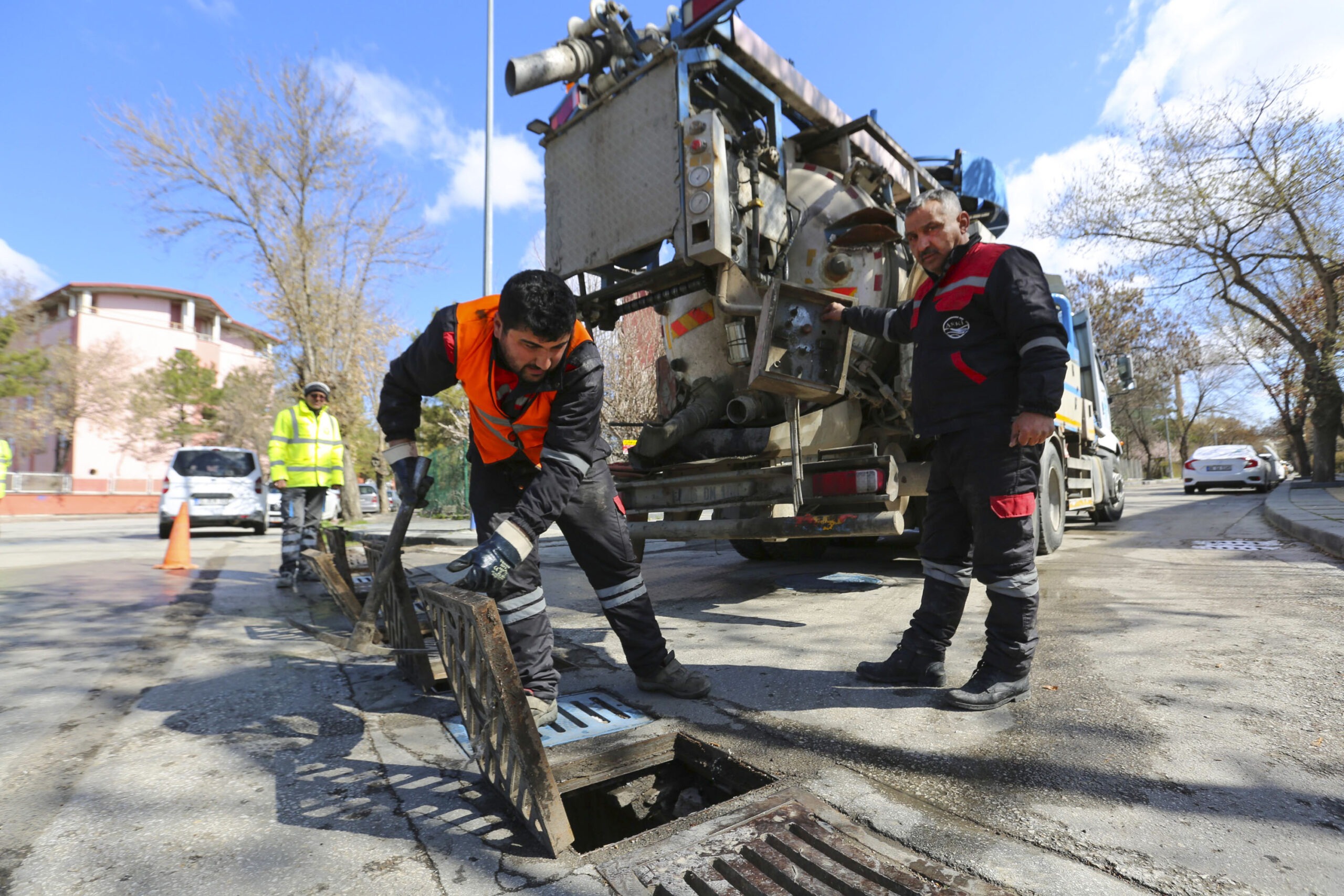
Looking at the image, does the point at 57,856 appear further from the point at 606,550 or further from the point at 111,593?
the point at 111,593

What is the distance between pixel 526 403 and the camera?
7.79 ft

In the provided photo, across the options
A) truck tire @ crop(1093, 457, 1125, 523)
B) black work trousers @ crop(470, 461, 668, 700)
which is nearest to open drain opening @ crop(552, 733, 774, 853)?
black work trousers @ crop(470, 461, 668, 700)

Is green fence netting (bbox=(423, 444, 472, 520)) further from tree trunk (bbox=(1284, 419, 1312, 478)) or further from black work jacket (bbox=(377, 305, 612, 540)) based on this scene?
tree trunk (bbox=(1284, 419, 1312, 478))

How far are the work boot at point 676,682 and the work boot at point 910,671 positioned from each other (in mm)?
694

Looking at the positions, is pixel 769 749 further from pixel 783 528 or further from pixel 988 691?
pixel 783 528

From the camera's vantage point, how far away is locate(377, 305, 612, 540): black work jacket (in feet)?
7.33

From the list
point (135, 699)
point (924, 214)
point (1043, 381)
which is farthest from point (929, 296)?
point (135, 699)

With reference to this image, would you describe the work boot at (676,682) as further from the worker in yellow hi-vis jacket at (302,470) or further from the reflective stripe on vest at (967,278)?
the worker in yellow hi-vis jacket at (302,470)

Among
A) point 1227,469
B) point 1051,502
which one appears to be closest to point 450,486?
point 1051,502

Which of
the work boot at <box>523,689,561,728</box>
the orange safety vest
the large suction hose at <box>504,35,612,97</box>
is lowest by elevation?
the work boot at <box>523,689,561,728</box>

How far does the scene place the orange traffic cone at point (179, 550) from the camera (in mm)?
7321

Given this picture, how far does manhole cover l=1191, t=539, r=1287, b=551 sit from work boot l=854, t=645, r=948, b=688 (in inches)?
217

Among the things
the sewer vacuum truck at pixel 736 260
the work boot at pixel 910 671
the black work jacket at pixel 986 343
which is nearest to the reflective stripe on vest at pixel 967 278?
the black work jacket at pixel 986 343

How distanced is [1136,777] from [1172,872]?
18.8 inches
